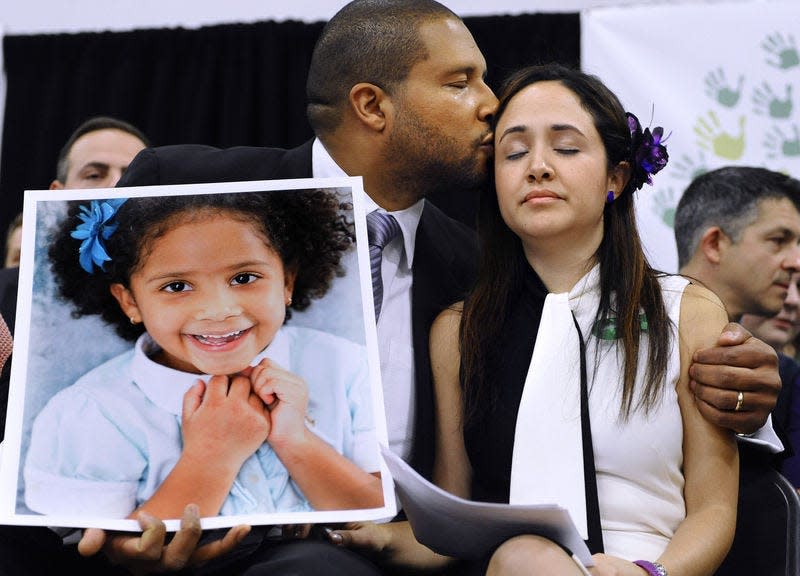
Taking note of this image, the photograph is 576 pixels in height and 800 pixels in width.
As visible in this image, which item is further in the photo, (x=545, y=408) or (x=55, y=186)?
(x=55, y=186)

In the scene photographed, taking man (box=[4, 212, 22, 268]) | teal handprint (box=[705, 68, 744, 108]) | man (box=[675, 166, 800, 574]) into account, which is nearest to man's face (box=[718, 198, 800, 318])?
man (box=[675, 166, 800, 574])

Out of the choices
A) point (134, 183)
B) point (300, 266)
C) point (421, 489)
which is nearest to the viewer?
point (421, 489)

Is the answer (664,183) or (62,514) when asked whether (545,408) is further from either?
(664,183)

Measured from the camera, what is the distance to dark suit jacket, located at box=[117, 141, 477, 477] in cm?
207

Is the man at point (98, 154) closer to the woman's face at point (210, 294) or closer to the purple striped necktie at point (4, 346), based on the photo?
the purple striped necktie at point (4, 346)

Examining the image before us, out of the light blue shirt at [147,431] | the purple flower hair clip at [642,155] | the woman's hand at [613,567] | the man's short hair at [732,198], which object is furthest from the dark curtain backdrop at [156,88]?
the woman's hand at [613,567]

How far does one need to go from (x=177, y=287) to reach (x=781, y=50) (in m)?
2.22

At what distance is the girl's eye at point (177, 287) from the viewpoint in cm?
169

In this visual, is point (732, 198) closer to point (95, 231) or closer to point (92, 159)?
point (92, 159)

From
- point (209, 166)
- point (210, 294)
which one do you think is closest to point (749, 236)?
point (209, 166)

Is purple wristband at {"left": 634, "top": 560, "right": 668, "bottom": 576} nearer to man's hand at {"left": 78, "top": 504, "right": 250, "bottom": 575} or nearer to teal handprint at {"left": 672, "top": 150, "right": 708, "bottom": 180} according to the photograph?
man's hand at {"left": 78, "top": 504, "right": 250, "bottom": 575}

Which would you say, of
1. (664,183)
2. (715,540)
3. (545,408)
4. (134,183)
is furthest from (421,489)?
(664,183)

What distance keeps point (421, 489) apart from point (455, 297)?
667 millimetres

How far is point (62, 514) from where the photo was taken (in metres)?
1.59
